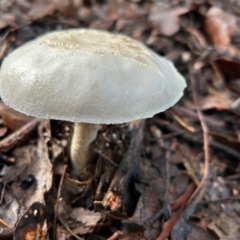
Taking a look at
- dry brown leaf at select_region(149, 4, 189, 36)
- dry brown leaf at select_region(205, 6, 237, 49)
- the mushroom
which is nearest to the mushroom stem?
the mushroom

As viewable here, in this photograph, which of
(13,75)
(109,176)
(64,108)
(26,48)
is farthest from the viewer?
(109,176)

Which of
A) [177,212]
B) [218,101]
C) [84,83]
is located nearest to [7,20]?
[218,101]

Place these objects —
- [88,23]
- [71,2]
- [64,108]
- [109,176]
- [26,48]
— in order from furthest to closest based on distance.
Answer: [71,2]
[88,23]
[109,176]
[26,48]
[64,108]

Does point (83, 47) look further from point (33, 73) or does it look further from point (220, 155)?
point (220, 155)

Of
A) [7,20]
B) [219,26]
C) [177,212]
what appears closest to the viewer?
[177,212]

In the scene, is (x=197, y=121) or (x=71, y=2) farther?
(x=71, y=2)

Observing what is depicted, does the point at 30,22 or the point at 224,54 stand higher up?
the point at 30,22

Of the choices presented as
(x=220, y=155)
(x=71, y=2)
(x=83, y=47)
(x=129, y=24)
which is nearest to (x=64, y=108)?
(x=83, y=47)

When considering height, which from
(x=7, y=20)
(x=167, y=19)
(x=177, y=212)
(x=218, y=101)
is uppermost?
(x=7, y=20)

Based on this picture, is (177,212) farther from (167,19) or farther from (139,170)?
(167,19)
